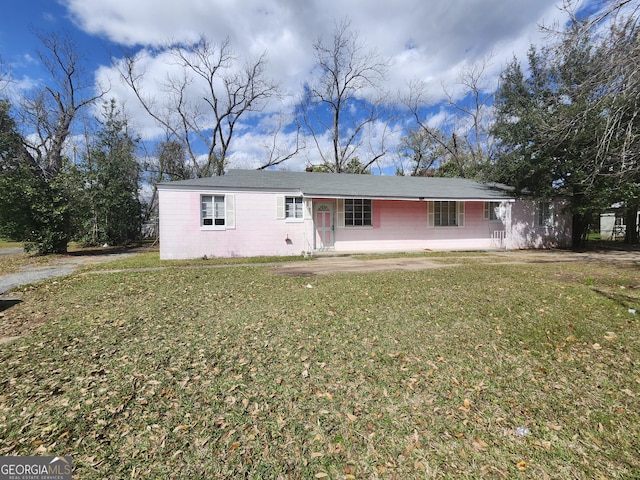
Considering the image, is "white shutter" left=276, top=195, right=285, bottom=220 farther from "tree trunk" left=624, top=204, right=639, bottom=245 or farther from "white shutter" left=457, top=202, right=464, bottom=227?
"tree trunk" left=624, top=204, right=639, bottom=245

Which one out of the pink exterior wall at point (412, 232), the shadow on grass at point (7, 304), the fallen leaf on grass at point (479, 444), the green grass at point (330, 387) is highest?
the pink exterior wall at point (412, 232)

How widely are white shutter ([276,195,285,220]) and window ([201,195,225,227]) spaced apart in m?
2.36

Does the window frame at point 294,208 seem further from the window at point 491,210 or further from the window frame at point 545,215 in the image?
the window frame at point 545,215

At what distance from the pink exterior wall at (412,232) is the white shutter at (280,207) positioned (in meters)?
2.86

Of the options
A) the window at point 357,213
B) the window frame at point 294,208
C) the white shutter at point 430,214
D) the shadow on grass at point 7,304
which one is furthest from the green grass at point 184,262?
the white shutter at point 430,214

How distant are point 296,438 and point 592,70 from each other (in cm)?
920

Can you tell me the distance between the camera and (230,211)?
12695 mm

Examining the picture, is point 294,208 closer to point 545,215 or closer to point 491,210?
point 491,210

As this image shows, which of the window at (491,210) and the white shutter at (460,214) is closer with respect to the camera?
the white shutter at (460,214)

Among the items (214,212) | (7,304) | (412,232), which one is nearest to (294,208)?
(214,212)

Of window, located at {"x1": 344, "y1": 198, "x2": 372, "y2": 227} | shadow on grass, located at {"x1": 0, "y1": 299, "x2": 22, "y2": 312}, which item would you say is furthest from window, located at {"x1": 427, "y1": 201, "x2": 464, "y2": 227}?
shadow on grass, located at {"x1": 0, "y1": 299, "x2": 22, "y2": 312}

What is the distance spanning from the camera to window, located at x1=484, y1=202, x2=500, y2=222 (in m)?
15.7

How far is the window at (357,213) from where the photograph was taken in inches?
563

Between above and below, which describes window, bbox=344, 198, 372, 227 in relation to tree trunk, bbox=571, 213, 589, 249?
above
